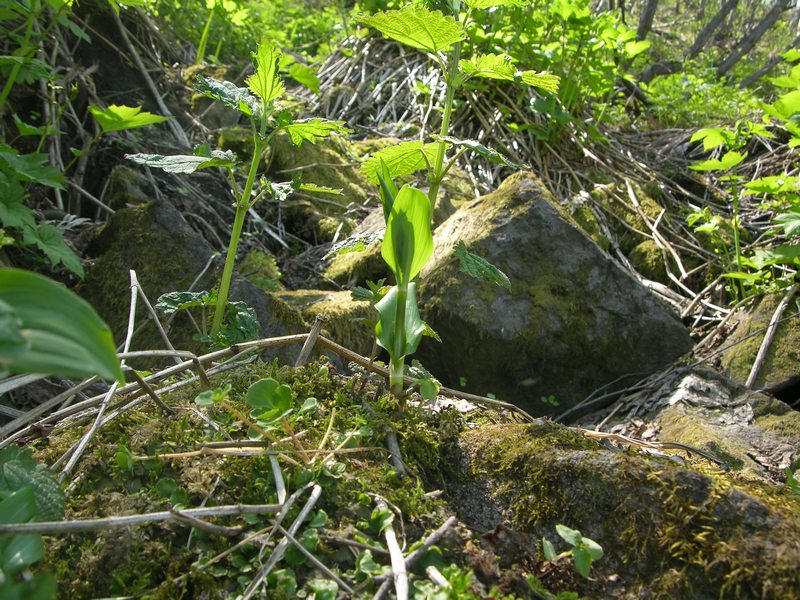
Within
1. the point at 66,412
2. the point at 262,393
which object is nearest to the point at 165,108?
the point at 66,412

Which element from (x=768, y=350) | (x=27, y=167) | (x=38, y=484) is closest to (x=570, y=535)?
(x=38, y=484)

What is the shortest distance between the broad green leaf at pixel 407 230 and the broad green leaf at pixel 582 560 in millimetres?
675

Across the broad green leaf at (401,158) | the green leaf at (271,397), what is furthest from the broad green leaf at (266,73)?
the green leaf at (271,397)

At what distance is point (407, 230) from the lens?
53.1 inches

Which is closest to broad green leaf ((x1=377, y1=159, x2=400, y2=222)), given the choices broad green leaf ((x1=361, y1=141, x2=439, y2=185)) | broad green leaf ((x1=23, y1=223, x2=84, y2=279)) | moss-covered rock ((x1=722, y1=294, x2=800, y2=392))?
broad green leaf ((x1=361, y1=141, x2=439, y2=185))

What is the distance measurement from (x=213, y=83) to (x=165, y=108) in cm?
262

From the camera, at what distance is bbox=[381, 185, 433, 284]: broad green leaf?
1.33 meters

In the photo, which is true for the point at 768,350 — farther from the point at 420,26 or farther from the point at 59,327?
the point at 59,327

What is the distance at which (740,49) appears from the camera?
419 inches

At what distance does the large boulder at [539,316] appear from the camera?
10.0ft

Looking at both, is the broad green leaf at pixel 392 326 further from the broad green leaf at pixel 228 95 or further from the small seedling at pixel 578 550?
the broad green leaf at pixel 228 95

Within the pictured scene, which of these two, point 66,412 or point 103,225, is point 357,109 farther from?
point 66,412

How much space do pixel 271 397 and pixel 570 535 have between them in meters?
0.64

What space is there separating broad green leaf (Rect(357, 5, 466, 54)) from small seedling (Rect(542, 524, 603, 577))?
126cm
